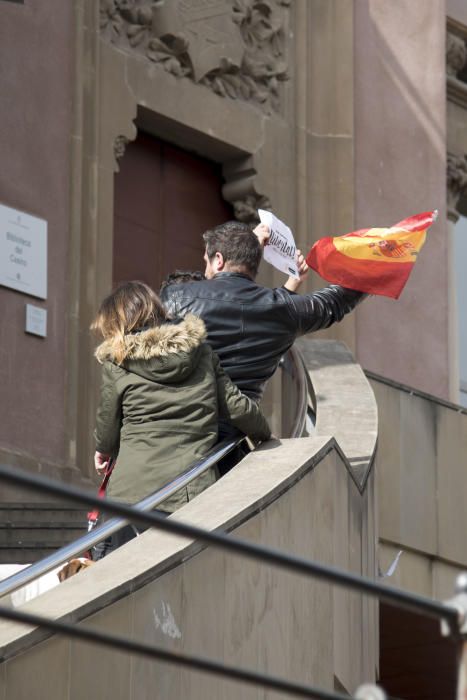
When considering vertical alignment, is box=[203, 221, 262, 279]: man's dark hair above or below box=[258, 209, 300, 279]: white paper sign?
below

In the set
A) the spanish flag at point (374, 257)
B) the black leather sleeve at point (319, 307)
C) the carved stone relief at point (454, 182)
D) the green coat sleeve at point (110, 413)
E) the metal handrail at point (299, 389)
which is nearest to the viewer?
the green coat sleeve at point (110, 413)

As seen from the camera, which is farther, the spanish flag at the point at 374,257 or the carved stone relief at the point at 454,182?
the carved stone relief at the point at 454,182

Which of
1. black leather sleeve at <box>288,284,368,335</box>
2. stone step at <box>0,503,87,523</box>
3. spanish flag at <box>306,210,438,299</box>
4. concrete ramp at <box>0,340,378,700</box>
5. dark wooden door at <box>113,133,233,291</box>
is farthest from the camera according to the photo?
dark wooden door at <box>113,133,233,291</box>

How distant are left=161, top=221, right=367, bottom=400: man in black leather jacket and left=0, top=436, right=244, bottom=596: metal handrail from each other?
331 millimetres

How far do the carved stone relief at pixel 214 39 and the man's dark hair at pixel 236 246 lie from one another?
24.6ft

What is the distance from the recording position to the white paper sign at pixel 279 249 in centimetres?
875

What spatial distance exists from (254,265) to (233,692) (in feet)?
6.27

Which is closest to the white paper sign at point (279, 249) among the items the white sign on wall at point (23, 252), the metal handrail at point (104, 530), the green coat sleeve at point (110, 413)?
the metal handrail at point (104, 530)

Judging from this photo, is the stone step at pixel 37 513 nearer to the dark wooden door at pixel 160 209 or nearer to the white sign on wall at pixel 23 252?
the white sign on wall at pixel 23 252

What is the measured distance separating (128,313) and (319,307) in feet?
3.39

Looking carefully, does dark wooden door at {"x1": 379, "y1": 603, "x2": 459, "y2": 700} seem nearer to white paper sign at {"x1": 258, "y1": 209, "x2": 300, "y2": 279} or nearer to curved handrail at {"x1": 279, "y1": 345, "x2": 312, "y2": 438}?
curved handrail at {"x1": 279, "y1": 345, "x2": 312, "y2": 438}

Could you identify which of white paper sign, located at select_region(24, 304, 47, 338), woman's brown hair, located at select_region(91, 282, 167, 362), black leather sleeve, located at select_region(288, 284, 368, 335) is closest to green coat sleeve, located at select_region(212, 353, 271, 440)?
woman's brown hair, located at select_region(91, 282, 167, 362)

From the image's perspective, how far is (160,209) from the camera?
1638cm

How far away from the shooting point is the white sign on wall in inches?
545
